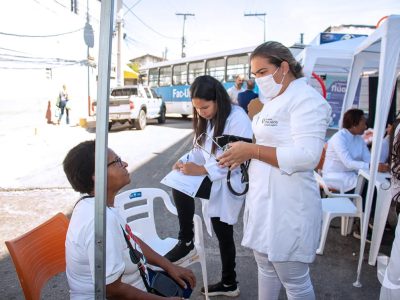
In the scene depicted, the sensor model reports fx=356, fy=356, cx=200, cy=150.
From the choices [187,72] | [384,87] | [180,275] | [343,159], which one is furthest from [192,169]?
[187,72]

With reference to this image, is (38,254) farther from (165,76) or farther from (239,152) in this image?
(165,76)

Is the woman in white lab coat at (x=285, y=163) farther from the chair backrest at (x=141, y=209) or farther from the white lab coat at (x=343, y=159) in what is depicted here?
the white lab coat at (x=343, y=159)

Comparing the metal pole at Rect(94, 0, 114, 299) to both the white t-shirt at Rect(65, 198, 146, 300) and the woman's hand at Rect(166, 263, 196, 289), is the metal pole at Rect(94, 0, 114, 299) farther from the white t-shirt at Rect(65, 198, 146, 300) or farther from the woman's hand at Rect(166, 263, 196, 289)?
the woman's hand at Rect(166, 263, 196, 289)

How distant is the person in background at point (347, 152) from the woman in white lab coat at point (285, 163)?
2.52 metres

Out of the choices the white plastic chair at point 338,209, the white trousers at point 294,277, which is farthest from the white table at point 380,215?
the white trousers at point 294,277

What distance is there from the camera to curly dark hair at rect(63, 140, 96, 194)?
1.62 metres

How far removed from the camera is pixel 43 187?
575 cm

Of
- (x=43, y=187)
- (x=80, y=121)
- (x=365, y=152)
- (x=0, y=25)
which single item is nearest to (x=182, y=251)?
(x=365, y=152)

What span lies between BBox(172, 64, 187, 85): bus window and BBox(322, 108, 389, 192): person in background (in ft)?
45.2

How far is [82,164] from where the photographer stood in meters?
1.62

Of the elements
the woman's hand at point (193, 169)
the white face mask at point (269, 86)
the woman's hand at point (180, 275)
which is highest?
the white face mask at point (269, 86)

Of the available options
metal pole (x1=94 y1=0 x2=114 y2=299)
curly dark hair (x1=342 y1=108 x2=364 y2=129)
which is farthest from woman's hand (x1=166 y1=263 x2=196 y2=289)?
curly dark hair (x1=342 y1=108 x2=364 y2=129)

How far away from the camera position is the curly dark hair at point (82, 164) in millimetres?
1618

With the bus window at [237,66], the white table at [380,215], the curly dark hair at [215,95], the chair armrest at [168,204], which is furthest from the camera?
the bus window at [237,66]
